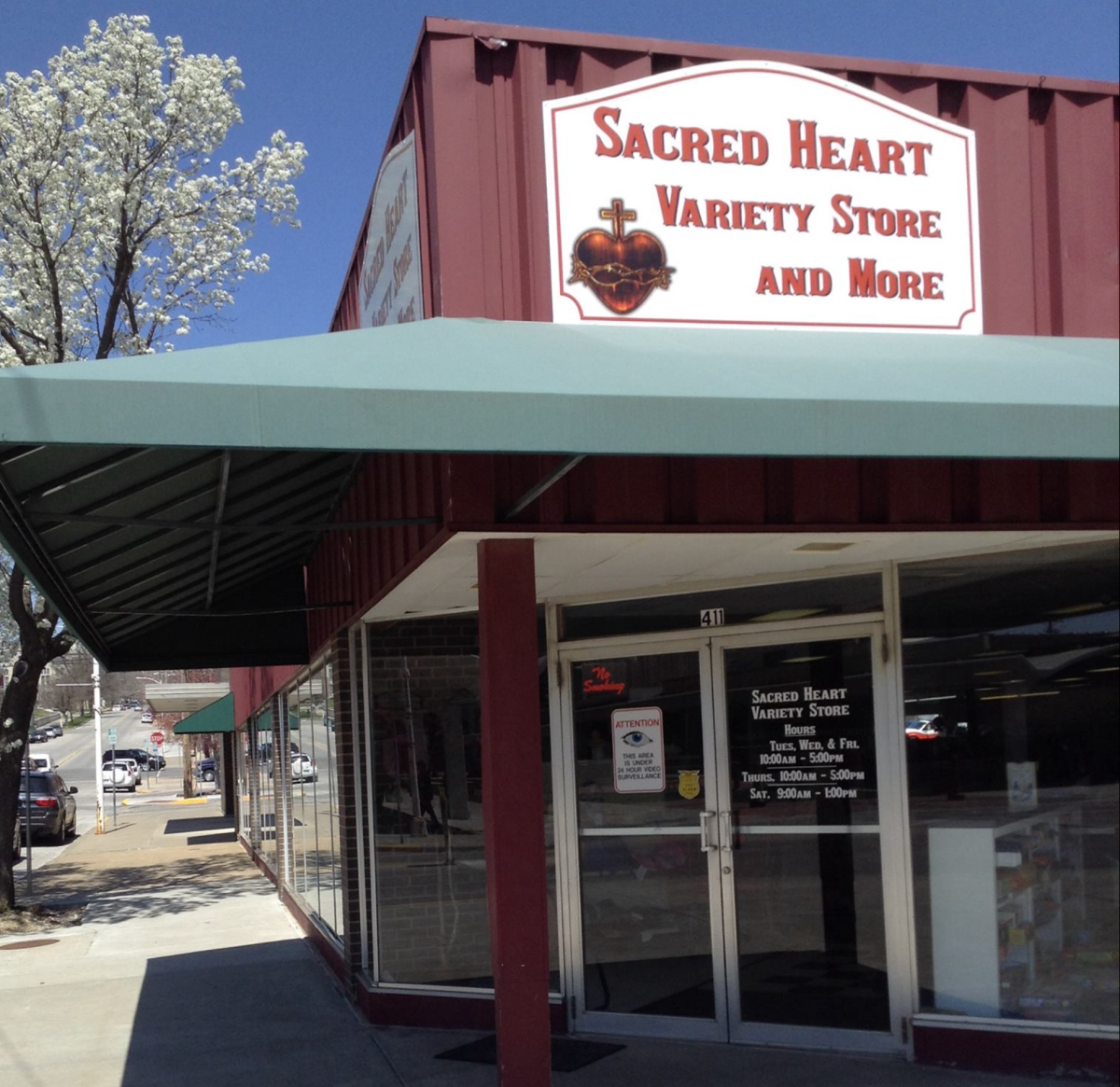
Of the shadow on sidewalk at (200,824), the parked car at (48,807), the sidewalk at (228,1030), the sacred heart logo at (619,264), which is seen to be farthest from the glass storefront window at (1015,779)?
the shadow on sidewalk at (200,824)

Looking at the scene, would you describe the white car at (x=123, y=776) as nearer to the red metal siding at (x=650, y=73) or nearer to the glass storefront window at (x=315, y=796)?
the glass storefront window at (x=315, y=796)

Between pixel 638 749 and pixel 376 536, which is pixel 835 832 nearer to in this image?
pixel 638 749

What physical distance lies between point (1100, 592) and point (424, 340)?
11.6ft

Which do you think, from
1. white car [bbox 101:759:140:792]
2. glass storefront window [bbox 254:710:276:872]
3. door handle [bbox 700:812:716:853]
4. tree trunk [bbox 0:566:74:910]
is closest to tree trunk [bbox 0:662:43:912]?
tree trunk [bbox 0:566:74:910]

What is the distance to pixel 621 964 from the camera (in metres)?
7.70

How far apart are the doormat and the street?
14.4 meters

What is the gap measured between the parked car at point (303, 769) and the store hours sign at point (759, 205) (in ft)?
23.4

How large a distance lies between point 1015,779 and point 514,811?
2.72 m

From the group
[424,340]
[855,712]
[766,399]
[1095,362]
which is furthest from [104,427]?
[855,712]

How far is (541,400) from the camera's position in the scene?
414cm

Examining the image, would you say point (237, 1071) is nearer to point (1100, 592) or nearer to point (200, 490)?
point (200, 490)

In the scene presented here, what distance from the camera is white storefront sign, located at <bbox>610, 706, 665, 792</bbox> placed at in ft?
24.9

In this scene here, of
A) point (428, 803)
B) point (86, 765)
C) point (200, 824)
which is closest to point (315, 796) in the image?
point (428, 803)

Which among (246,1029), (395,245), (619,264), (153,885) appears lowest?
(153,885)
